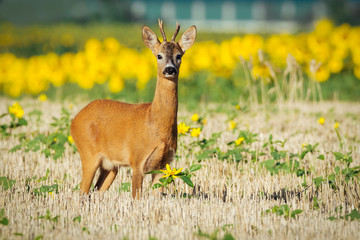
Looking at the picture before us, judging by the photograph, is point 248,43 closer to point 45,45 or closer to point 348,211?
point 348,211

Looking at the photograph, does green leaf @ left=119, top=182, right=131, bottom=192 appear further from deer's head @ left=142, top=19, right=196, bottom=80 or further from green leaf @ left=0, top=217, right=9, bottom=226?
green leaf @ left=0, top=217, right=9, bottom=226

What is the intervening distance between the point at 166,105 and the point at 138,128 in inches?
13.9

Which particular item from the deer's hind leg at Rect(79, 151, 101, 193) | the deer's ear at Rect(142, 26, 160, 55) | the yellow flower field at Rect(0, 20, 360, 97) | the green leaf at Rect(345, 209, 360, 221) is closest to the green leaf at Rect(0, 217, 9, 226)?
the deer's hind leg at Rect(79, 151, 101, 193)

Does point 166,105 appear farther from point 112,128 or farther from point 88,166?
point 88,166

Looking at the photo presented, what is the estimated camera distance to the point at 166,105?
4.83 meters

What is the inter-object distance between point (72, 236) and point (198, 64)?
845 centimetres

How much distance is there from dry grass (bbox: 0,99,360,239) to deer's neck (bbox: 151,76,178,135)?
735 mm

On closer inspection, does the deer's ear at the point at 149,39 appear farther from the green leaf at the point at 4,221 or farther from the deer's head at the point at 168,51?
the green leaf at the point at 4,221

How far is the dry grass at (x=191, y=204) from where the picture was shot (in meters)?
4.06

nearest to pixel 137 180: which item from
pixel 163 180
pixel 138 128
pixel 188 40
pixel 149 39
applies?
pixel 163 180

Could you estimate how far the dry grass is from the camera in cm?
406

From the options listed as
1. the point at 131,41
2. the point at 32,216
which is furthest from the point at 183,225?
the point at 131,41

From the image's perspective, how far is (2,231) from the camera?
13.1 feet

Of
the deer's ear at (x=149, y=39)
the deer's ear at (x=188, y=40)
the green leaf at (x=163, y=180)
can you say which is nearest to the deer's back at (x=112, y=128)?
the green leaf at (x=163, y=180)
